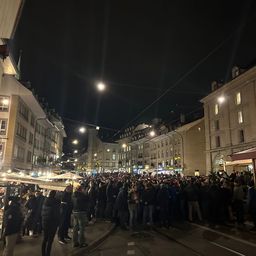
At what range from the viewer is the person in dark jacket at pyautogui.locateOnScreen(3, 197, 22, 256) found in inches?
294

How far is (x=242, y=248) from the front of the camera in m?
9.61

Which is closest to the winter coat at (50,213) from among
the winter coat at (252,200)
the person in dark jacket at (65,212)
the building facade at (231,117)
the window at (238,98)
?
the person in dark jacket at (65,212)

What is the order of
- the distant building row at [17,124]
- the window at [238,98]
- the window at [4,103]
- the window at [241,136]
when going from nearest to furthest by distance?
1. the distant building row at [17,124]
2. the window at [4,103]
3. the window at [241,136]
4. the window at [238,98]

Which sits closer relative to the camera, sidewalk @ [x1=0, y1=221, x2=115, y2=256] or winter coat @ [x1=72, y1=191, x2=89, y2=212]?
sidewalk @ [x1=0, y1=221, x2=115, y2=256]

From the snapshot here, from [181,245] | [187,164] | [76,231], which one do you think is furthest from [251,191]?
[187,164]

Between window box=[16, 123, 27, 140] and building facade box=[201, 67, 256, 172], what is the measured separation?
2787 cm

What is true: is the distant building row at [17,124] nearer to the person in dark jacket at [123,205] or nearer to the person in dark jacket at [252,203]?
the person in dark jacket at [123,205]

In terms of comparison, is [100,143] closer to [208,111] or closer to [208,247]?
[208,111]

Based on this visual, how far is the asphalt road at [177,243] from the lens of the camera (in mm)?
9344

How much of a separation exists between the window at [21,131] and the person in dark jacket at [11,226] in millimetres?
30951

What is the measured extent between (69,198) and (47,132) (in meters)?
54.1

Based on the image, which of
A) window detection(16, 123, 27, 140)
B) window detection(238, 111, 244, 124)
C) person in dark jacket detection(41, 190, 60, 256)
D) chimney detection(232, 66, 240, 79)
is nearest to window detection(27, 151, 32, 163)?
window detection(16, 123, 27, 140)

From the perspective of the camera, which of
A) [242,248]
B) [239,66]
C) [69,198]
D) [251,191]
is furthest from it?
[239,66]

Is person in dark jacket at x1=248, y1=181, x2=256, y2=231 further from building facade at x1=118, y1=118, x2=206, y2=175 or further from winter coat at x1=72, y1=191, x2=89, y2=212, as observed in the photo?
building facade at x1=118, y1=118, x2=206, y2=175
